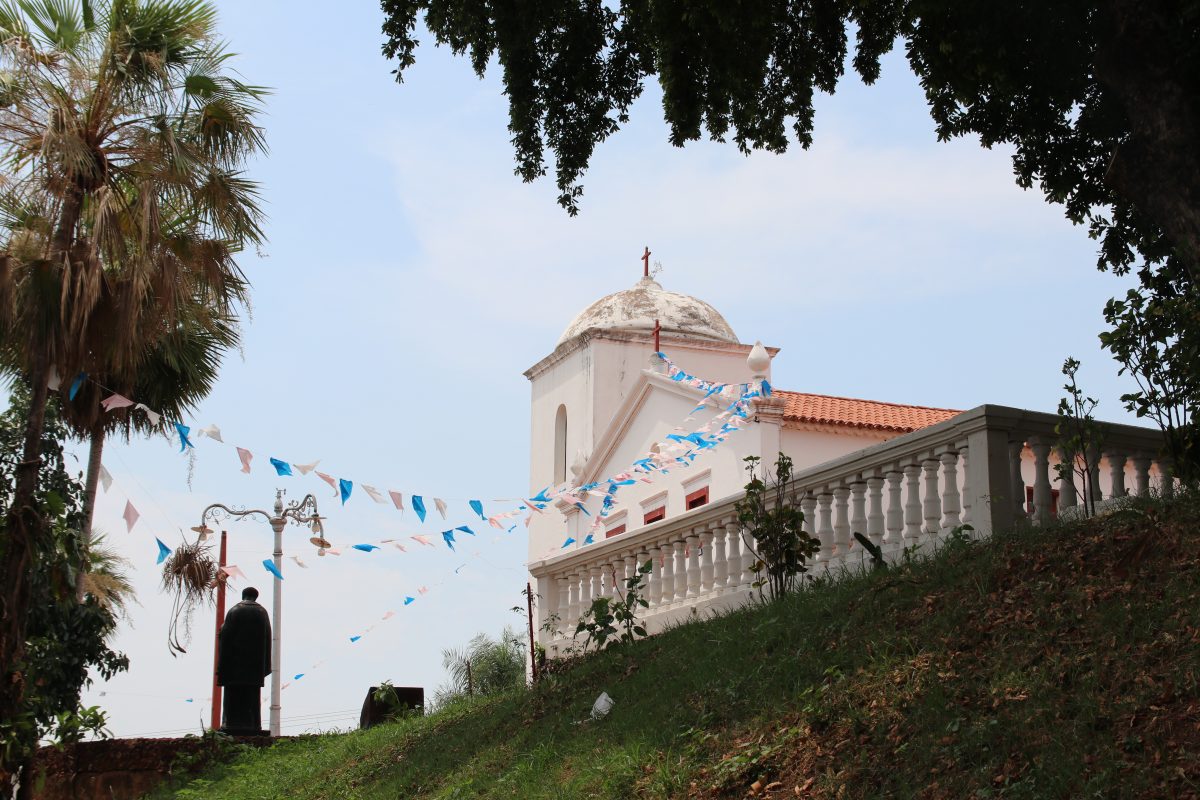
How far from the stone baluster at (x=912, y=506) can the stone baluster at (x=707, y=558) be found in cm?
254

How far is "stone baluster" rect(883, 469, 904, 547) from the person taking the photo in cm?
1014

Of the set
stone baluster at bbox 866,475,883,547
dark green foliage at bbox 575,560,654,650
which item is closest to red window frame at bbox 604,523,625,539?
dark green foliage at bbox 575,560,654,650

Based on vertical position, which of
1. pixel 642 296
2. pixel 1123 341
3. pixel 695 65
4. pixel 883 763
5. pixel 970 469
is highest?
pixel 642 296

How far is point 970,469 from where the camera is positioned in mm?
9398

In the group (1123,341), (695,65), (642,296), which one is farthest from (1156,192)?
(642,296)

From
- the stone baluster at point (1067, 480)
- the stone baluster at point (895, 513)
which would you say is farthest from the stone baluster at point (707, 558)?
the stone baluster at point (1067, 480)

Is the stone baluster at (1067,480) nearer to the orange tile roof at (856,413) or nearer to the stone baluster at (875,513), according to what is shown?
the stone baluster at (875,513)

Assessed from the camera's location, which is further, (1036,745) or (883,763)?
(883,763)

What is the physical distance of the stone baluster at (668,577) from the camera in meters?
12.8

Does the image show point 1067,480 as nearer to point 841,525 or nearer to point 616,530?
point 841,525

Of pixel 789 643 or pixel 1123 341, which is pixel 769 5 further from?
pixel 789 643

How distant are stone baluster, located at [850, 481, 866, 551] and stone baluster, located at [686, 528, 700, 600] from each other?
2.18 m

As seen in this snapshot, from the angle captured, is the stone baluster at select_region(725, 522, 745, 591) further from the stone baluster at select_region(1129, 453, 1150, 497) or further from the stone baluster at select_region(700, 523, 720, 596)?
the stone baluster at select_region(1129, 453, 1150, 497)

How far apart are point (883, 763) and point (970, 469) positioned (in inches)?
136
